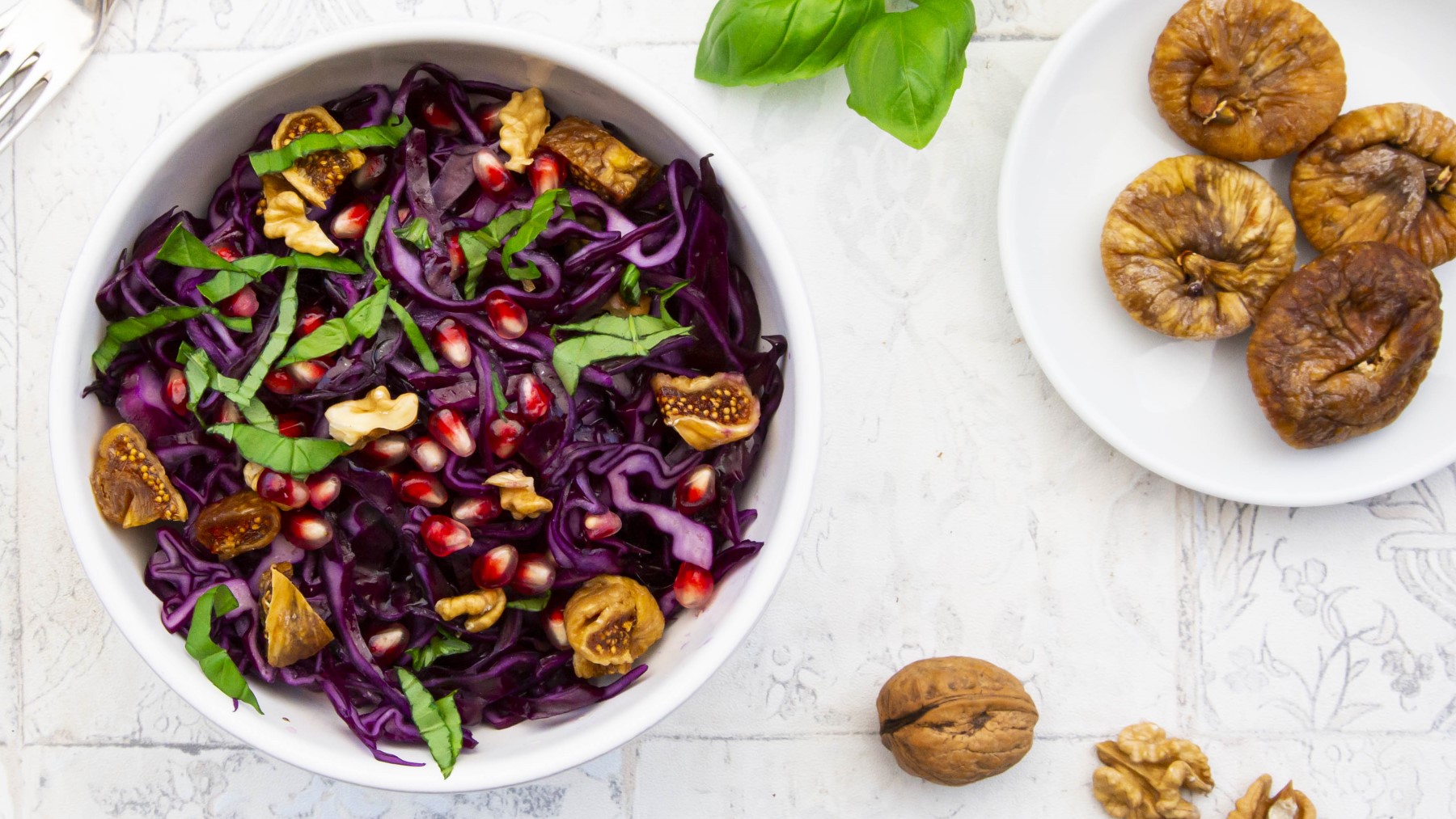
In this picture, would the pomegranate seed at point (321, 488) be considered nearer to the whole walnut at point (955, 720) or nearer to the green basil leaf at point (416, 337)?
the green basil leaf at point (416, 337)

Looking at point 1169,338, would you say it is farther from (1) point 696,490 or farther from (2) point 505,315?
(2) point 505,315

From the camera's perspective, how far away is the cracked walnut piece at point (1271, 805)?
1.78 meters

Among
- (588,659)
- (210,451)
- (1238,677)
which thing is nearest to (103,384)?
(210,451)

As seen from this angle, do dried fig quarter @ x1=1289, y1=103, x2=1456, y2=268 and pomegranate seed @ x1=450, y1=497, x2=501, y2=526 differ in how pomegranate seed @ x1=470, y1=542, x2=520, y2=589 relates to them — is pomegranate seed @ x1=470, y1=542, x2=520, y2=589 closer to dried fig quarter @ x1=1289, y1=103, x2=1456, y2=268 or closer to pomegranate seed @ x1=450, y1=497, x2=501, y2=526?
pomegranate seed @ x1=450, y1=497, x2=501, y2=526

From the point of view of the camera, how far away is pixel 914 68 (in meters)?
1.57

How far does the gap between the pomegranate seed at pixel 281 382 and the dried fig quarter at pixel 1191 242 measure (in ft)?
4.00

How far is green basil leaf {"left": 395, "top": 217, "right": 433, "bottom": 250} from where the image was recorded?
141 centimetres

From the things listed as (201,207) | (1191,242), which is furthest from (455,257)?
(1191,242)

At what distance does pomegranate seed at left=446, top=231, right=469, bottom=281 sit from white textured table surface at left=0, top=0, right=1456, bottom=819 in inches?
19.6

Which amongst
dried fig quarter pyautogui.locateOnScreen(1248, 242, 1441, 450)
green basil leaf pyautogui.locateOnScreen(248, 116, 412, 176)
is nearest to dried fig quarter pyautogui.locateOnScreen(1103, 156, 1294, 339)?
dried fig quarter pyautogui.locateOnScreen(1248, 242, 1441, 450)

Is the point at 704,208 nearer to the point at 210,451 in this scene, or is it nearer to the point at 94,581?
the point at 210,451

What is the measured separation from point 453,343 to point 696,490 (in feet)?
1.20

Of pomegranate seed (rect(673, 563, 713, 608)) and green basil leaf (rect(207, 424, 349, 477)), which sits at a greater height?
green basil leaf (rect(207, 424, 349, 477))

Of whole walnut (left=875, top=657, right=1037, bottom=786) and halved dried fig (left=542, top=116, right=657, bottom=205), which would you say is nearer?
halved dried fig (left=542, top=116, right=657, bottom=205)
